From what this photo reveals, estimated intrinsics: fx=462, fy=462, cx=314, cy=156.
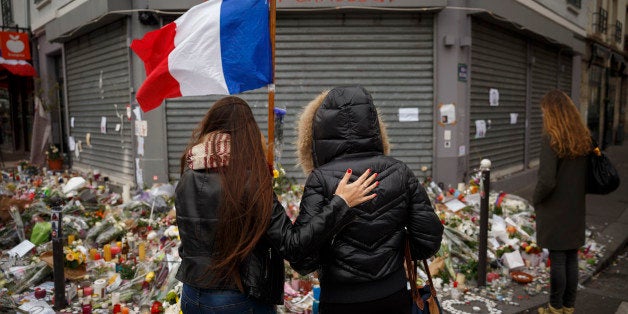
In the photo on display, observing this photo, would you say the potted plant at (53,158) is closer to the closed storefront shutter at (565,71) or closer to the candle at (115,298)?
the candle at (115,298)

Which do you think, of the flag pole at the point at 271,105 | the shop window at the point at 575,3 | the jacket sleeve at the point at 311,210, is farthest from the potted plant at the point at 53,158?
the shop window at the point at 575,3

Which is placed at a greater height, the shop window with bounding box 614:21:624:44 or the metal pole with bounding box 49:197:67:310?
the shop window with bounding box 614:21:624:44

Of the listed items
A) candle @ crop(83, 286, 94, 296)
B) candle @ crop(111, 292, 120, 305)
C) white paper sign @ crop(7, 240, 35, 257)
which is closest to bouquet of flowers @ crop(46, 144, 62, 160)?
white paper sign @ crop(7, 240, 35, 257)

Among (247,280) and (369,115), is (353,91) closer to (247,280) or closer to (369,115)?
(369,115)

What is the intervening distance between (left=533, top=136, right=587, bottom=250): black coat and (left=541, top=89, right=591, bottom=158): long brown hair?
0.23ft

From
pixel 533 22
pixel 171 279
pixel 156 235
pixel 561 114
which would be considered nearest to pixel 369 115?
pixel 561 114

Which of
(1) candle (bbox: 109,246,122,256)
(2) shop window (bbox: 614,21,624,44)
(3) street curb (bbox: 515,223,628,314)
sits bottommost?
(3) street curb (bbox: 515,223,628,314)

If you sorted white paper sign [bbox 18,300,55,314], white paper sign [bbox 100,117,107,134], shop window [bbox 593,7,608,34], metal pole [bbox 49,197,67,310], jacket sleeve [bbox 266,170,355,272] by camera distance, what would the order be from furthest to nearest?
shop window [bbox 593,7,608,34], white paper sign [bbox 100,117,107,134], metal pole [bbox 49,197,67,310], white paper sign [bbox 18,300,55,314], jacket sleeve [bbox 266,170,355,272]

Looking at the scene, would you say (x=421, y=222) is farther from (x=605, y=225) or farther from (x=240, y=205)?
(x=605, y=225)

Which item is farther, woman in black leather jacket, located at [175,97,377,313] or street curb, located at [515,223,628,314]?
street curb, located at [515,223,628,314]

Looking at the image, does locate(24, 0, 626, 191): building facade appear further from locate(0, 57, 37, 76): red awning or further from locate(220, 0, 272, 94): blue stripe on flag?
locate(0, 57, 37, 76): red awning

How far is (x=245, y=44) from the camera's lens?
10.2 feet

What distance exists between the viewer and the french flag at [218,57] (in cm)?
310

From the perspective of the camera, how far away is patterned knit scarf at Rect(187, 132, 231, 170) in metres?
2.17
